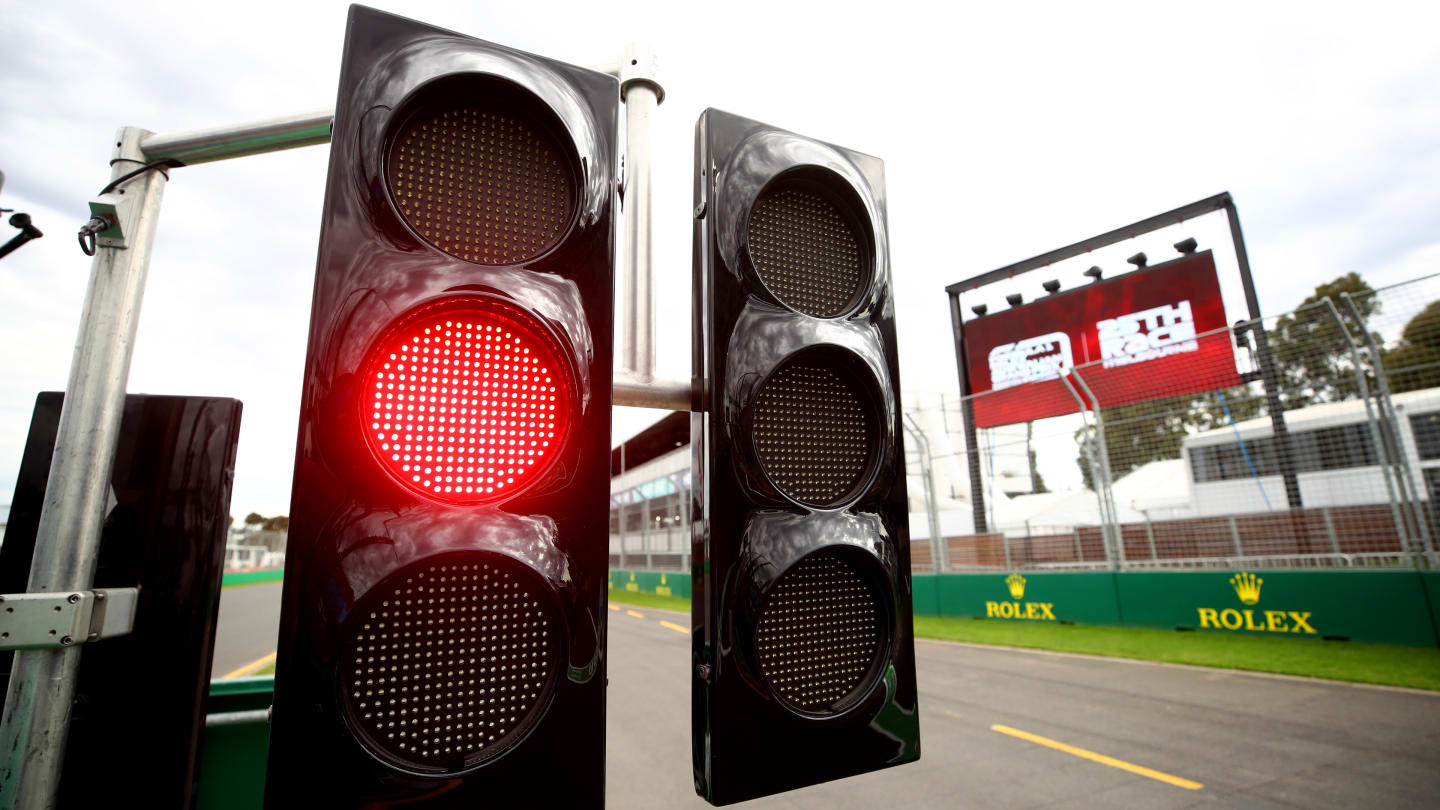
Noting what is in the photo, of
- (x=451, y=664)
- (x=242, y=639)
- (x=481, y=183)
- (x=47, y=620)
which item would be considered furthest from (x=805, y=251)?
(x=242, y=639)

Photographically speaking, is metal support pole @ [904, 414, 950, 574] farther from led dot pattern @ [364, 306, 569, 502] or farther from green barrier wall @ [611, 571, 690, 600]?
led dot pattern @ [364, 306, 569, 502]

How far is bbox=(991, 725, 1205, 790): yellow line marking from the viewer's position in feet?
10.9

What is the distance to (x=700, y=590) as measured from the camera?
77 centimetres

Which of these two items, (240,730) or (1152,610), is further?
(1152,610)

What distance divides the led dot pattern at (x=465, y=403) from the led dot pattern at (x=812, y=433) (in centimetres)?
28

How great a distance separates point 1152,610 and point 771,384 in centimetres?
938

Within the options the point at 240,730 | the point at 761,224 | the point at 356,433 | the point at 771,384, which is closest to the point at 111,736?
the point at 240,730

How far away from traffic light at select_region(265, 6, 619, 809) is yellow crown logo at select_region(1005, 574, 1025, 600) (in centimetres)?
1037

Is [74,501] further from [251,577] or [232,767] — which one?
[251,577]

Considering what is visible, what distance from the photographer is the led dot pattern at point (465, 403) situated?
624 mm

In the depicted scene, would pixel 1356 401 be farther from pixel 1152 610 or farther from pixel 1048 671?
pixel 1048 671

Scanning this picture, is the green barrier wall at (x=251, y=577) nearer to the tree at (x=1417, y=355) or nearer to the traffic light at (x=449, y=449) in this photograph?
the traffic light at (x=449, y=449)

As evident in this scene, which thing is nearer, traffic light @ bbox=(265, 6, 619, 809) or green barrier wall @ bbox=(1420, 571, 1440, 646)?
traffic light @ bbox=(265, 6, 619, 809)

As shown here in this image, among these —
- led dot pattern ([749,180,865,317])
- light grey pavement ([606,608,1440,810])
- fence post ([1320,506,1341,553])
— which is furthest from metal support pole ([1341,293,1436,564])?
led dot pattern ([749,180,865,317])
